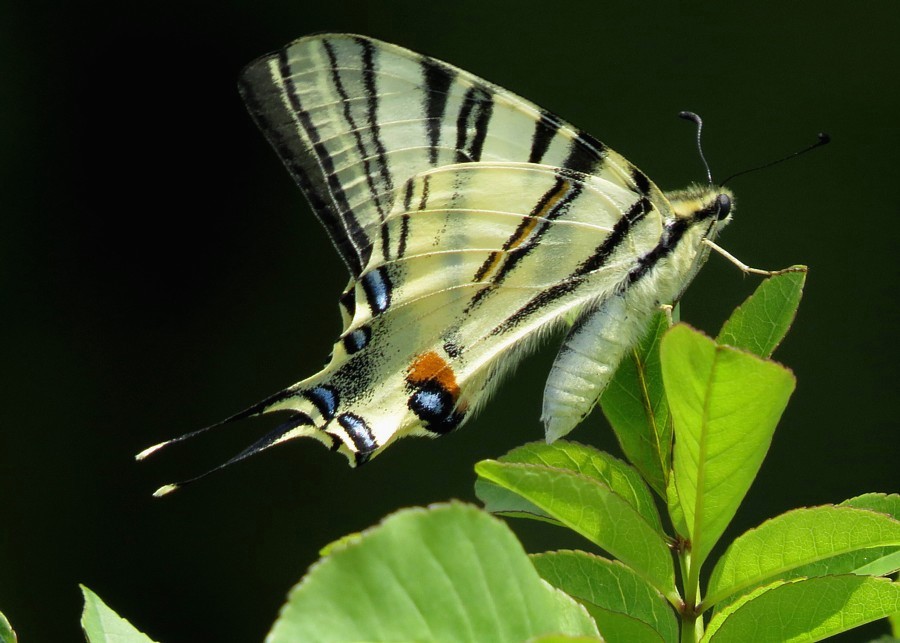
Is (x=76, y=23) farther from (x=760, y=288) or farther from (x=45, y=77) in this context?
(x=760, y=288)

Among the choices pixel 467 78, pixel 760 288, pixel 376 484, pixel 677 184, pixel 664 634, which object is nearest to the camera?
pixel 664 634

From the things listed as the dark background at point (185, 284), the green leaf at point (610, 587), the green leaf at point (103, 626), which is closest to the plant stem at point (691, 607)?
the green leaf at point (610, 587)

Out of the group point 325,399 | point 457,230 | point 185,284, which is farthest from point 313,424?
point 185,284

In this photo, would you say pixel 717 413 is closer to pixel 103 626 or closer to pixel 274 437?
pixel 103 626

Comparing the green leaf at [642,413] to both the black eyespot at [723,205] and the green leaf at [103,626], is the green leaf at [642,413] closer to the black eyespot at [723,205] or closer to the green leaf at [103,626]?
the green leaf at [103,626]

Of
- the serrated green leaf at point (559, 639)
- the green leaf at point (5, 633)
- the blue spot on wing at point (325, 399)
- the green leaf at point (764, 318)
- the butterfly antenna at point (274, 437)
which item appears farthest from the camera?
the blue spot on wing at point (325, 399)

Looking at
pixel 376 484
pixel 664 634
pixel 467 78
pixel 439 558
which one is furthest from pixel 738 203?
pixel 439 558
